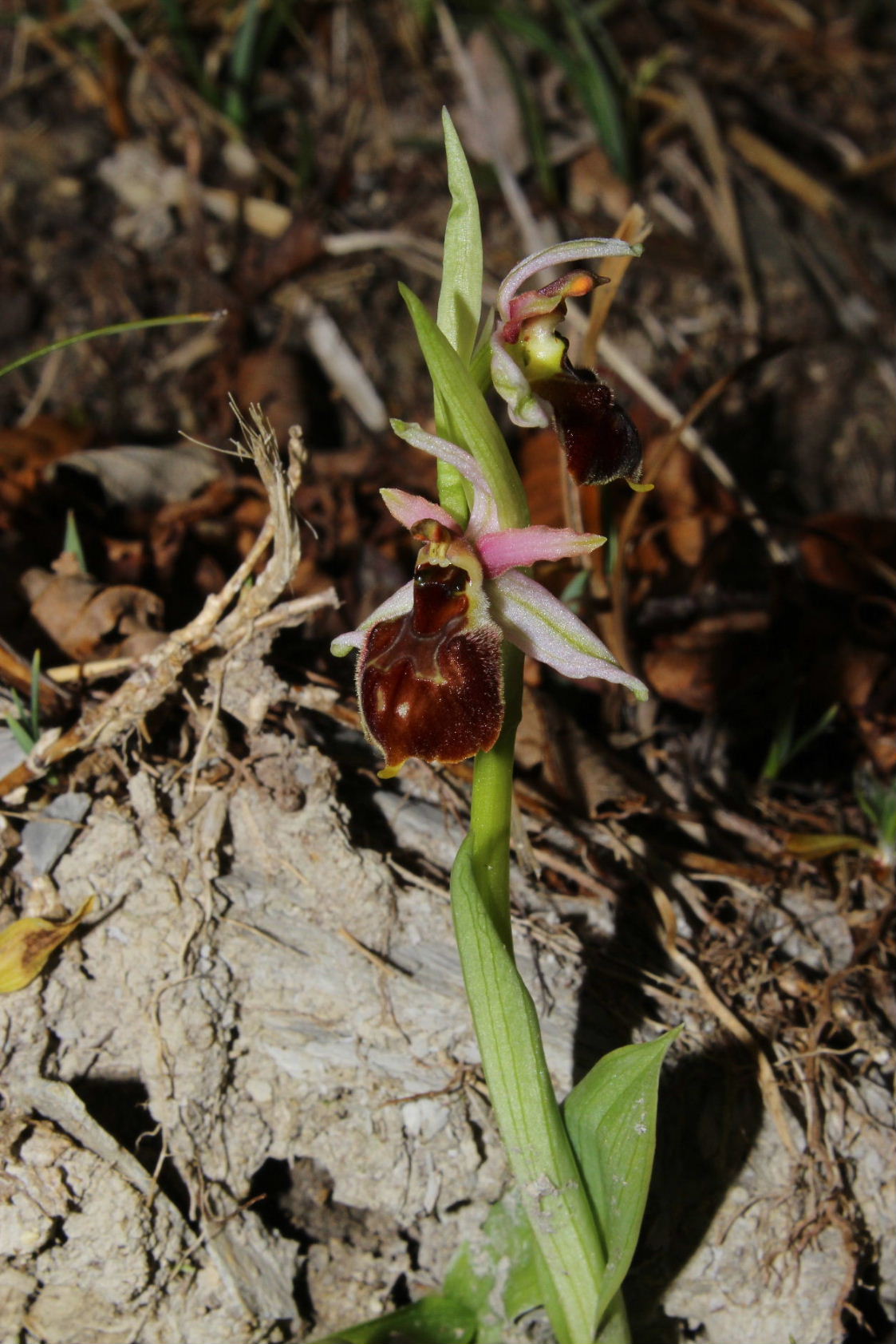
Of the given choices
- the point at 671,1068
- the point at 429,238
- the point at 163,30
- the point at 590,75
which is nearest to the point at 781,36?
the point at 590,75

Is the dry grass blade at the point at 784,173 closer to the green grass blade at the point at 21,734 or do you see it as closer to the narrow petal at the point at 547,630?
the narrow petal at the point at 547,630

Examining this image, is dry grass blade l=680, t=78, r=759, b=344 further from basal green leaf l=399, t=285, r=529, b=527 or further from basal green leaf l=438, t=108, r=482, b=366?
basal green leaf l=399, t=285, r=529, b=527

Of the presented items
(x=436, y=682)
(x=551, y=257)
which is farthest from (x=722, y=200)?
(x=436, y=682)

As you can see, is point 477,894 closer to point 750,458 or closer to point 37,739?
point 37,739

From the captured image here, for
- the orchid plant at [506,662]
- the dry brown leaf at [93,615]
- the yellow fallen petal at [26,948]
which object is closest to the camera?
the orchid plant at [506,662]

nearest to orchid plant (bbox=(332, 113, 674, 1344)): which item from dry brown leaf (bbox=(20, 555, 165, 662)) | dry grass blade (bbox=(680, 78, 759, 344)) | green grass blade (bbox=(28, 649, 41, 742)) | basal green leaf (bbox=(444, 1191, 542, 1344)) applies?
basal green leaf (bbox=(444, 1191, 542, 1344))

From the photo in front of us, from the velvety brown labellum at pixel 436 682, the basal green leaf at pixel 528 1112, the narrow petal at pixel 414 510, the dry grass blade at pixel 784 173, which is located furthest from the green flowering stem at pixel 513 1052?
the dry grass blade at pixel 784 173
